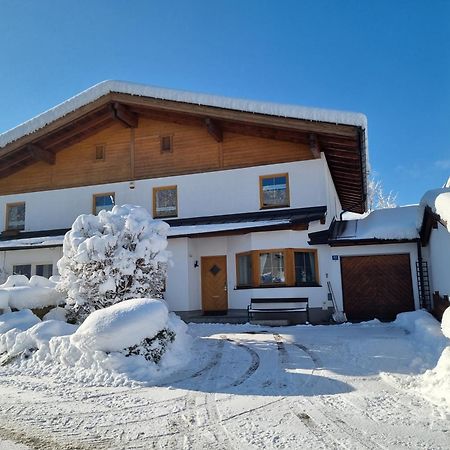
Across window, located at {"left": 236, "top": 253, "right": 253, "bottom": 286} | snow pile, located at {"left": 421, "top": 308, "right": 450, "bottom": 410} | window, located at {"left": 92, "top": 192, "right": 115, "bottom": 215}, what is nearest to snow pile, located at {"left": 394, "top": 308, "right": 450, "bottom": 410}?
snow pile, located at {"left": 421, "top": 308, "right": 450, "bottom": 410}

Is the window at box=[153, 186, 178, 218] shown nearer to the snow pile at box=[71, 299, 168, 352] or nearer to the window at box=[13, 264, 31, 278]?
the window at box=[13, 264, 31, 278]

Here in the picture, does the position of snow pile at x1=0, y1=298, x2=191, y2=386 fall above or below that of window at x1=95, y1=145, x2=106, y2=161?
below

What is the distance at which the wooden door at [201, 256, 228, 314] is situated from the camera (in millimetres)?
14836

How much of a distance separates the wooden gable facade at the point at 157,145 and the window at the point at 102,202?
62 cm

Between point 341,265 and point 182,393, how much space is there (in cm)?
922

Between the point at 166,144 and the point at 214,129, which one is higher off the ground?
the point at 214,129

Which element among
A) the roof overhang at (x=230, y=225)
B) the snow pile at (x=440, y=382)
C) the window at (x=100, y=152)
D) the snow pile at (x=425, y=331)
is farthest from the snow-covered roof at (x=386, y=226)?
the window at (x=100, y=152)

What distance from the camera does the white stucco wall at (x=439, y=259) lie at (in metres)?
9.52

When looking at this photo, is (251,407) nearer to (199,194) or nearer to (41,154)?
(199,194)

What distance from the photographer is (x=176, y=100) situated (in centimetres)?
1509

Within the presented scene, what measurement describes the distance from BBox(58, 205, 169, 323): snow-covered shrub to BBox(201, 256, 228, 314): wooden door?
4255 millimetres

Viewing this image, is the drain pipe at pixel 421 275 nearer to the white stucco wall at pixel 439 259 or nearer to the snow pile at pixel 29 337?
the white stucco wall at pixel 439 259

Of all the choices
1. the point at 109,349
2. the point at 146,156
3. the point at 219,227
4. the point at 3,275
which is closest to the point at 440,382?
the point at 109,349

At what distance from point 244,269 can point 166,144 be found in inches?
239
